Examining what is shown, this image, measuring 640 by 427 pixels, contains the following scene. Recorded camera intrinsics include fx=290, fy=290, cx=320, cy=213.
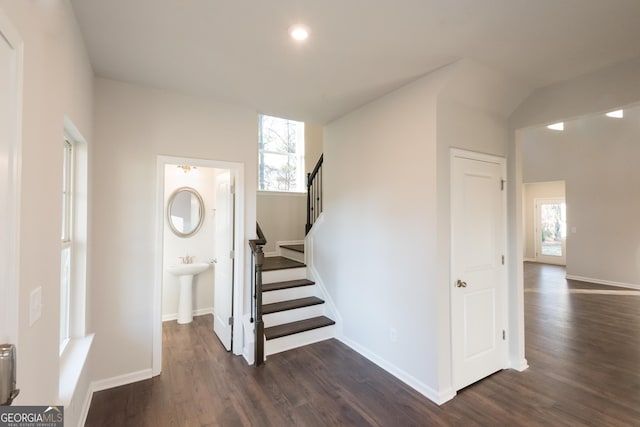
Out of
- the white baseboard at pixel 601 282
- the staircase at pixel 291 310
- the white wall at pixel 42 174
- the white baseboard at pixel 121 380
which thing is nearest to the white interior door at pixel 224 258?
the staircase at pixel 291 310

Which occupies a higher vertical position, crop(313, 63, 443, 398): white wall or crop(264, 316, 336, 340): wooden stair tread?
crop(313, 63, 443, 398): white wall

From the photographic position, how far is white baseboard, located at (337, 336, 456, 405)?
2.39 m

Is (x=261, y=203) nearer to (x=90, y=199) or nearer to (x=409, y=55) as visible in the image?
(x=90, y=199)

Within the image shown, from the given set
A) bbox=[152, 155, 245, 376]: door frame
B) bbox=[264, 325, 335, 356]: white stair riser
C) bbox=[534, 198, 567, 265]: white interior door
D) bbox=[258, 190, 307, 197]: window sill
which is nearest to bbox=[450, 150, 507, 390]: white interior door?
bbox=[264, 325, 335, 356]: white stair riser

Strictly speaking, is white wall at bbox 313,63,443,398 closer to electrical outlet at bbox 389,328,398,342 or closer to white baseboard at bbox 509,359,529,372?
electrical outlet at bbox 389,328,398,342

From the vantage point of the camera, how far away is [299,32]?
1944 mm

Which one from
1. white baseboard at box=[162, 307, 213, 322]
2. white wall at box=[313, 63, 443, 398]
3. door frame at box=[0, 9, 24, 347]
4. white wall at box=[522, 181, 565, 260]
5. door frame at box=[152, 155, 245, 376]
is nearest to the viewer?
door frame at box=[0, 9, 24, 347]

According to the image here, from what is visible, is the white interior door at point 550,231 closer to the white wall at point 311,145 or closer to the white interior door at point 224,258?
the white wall at point 311,145

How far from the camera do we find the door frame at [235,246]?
110 inches

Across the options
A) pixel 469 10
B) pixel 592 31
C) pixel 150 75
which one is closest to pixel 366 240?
pixel 469 10

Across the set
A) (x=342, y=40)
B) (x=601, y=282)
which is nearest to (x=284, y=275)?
(x=342, y=40)

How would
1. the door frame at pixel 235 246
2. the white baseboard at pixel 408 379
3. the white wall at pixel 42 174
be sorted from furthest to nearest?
the door frame at pixel 235 246 → the white baseboard at pixel 408 379 → the white wall at pixel 42 174

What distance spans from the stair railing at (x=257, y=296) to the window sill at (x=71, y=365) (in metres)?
1.40

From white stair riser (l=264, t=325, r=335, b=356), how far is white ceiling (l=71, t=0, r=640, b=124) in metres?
2.68
